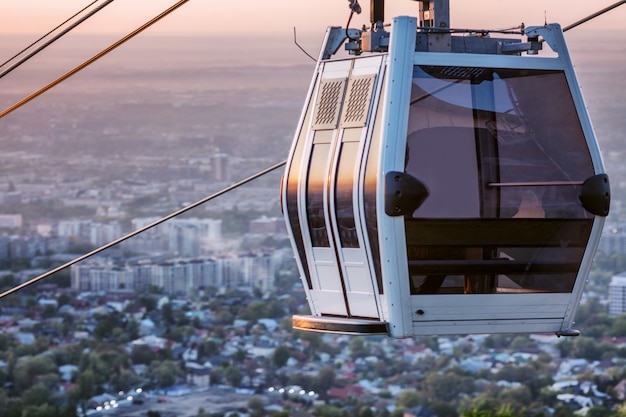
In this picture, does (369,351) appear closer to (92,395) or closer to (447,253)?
(92,395)

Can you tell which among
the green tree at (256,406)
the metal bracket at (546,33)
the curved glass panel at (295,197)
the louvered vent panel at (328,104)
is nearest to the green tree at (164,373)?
the green tree at (256,406)

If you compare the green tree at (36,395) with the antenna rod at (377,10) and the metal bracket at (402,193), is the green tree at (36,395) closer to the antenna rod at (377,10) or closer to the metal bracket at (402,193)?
the antenna rod at (377,10)

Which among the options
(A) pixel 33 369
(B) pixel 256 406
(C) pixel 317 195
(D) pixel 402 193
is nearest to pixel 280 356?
(B) pixel 256 406

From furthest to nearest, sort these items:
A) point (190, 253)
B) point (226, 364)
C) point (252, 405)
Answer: point (190, 253) < point (226, 364) < point (252, 405)

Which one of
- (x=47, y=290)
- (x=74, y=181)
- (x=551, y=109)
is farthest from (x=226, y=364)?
(x=551, y=109)

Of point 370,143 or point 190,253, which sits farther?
point 190,253

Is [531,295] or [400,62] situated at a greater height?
[400,62]

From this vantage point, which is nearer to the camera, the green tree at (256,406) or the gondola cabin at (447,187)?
the gondola cabin at (447,187)

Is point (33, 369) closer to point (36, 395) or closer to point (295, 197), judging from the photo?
point (36, 395)
